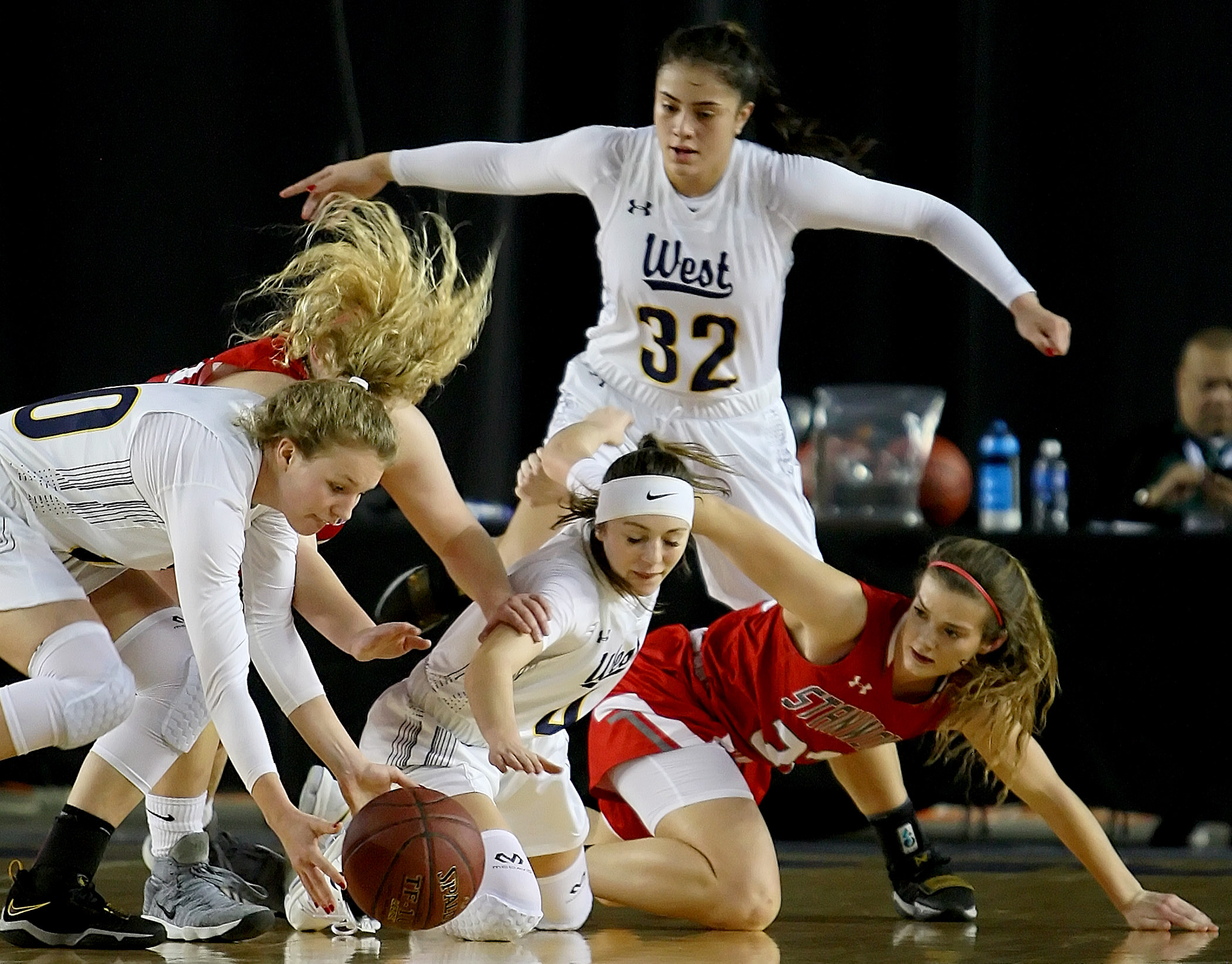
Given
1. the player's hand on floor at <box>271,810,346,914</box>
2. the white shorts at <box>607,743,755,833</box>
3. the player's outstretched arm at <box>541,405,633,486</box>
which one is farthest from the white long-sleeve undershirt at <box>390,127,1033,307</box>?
the player's hand on floor at <box>271,810,346,914</box>

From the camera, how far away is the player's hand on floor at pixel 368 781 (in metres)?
2.35

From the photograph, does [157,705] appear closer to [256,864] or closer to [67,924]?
[67,924]

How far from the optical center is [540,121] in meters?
5.89

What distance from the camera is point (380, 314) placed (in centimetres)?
280

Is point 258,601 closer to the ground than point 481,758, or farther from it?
farther from it

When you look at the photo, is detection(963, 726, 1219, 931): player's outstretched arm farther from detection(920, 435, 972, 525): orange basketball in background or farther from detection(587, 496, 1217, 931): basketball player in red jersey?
detection(920, 435, 972, 525): orange basketball in background

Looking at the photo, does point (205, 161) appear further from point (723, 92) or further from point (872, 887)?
point (872, 887)

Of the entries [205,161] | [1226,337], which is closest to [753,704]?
[1226,337]

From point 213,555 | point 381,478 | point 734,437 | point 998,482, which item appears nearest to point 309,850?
point 213,555

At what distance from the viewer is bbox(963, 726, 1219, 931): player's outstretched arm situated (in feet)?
9.50

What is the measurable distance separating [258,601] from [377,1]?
154 inches

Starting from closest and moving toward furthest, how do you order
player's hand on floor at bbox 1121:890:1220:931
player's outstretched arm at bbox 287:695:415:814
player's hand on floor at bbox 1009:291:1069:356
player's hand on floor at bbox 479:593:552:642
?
player's outstretched arm at bbox 287:695:415:814
player's hand on floor at bbox 479:593:552:642
player's hand on floor at bbox 1121:890:1220:931
player's hand on floor at bbox 1009:291:1069:356

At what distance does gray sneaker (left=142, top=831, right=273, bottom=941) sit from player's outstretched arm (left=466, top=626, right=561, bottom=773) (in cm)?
51

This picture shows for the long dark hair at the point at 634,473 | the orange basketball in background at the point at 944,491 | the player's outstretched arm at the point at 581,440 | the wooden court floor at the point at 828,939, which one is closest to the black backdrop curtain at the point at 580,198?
the orange basketball in background at the point at 944,491
